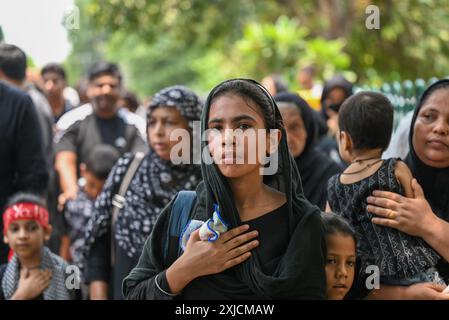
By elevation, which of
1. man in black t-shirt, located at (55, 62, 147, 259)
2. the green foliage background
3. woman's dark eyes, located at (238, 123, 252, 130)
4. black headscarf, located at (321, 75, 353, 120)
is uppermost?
the green foliage background

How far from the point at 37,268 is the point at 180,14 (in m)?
11.7

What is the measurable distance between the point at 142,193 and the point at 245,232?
5.20 ft

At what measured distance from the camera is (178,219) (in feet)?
9.18

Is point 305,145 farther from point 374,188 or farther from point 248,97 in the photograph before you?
point 248,97

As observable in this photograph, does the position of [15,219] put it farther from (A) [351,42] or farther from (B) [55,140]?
(A) [351,42]

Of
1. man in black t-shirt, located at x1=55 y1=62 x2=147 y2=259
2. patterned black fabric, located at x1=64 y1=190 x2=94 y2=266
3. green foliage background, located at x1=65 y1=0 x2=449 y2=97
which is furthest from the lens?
green foliage background, located at x1=65 y1=0 x2=449 y2=97

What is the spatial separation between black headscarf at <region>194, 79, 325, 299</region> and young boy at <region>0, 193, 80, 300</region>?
193 cm

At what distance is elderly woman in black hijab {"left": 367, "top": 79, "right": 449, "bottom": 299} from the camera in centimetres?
305

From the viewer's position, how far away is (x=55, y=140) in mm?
7238

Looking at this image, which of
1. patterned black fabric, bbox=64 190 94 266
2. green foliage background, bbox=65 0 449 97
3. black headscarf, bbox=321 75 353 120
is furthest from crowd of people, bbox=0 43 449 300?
green foliage background, bbox=65 0 449 97

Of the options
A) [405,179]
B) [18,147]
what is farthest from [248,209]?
[18,147]

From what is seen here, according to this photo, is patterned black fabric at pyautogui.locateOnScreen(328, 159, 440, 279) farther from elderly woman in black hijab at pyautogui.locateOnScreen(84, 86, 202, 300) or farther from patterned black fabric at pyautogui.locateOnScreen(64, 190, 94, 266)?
patterned black fabric at pyautogui.locateOnScreen(64, 190, 94, 266)

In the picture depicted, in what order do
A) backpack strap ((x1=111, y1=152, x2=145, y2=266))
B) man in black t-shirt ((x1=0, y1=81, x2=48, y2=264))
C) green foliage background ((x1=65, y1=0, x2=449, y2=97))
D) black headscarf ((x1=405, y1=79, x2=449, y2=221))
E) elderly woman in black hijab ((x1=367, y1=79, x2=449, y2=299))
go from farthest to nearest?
green foliage background ((x1=65, y1=0, x2=449, y2=97)), man in black t-shirt ((x1=0, y1=81, x2=48, y2=264)), backpack strap ((x1=111, y1=152, x2=145, y2=266)), black headscarf ((x1=405, y1=79, x2=449, y2=221)), elderly woman in black hijab ((x1=367, y1=79, x2=449, y2=299))

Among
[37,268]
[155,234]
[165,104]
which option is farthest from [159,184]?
[155,234]
